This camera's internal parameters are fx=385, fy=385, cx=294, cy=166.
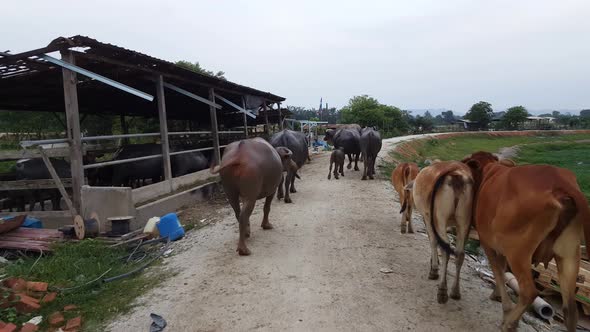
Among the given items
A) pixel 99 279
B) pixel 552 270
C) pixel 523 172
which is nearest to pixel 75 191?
pixel 99 279

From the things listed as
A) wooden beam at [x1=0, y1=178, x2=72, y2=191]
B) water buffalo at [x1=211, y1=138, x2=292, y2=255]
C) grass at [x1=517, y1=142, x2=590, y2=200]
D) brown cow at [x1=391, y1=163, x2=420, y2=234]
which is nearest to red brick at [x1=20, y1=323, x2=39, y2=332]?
water buffalo at [x1=211, y1=138, x2=292, y2=255]

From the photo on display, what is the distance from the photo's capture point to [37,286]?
14.0 ft

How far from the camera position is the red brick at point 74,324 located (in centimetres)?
358

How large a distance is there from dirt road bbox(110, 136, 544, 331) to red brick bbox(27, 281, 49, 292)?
1.15 m

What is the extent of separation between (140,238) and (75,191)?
1769 millimetres

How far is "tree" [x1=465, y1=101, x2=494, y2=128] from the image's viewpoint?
69406mm

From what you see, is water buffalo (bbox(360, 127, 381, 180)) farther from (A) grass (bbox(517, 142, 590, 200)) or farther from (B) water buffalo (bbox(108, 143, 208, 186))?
(A) grass (bbox(517, 142, 590, 200))

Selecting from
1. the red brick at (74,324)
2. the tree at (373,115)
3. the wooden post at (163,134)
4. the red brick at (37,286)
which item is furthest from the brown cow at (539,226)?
the tree at (373,115)

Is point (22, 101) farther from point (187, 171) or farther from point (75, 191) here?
point (75, 191)

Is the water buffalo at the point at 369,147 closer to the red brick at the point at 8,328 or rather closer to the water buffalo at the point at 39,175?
the water buffalo at the point at 39,175

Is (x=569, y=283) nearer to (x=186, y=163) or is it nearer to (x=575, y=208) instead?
(x=575, y=208)

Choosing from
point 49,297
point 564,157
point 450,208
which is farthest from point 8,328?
point 564,157

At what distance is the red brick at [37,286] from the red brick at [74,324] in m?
0.86

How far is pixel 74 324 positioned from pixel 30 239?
2.92 metres
